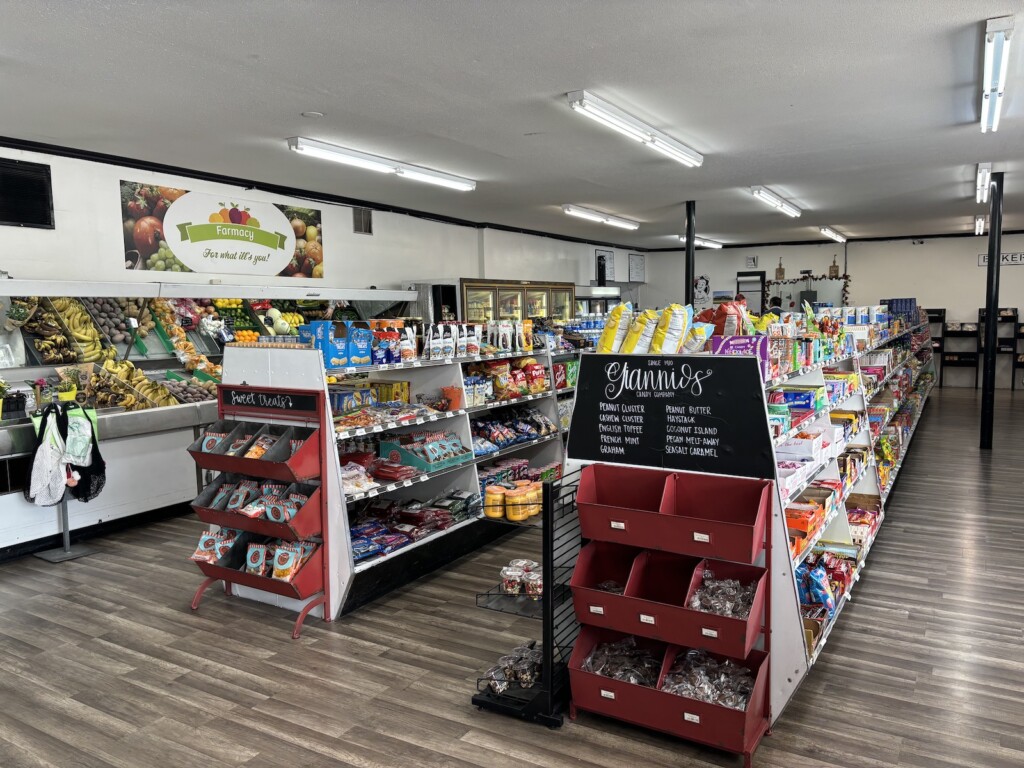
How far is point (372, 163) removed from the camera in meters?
7.10

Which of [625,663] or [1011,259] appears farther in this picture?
[1011,259]

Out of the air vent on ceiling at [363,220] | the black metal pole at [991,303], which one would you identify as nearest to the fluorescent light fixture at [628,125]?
the black metal pole at [991,303]

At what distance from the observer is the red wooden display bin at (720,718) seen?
2.81 m

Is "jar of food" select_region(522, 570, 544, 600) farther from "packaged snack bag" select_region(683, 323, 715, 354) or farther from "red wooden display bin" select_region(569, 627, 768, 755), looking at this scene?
"packaged snack bag" select_region(683, 323, 715, 354)

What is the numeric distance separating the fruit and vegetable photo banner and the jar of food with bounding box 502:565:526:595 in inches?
220

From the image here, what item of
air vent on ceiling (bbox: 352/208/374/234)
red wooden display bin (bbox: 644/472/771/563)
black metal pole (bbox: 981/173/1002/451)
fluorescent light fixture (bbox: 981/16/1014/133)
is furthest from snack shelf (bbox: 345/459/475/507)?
black metal pole (bbox: 981/173/1002/451)

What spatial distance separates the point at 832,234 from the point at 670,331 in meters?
13.7

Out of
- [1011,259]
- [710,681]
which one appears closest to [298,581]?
[710,681]

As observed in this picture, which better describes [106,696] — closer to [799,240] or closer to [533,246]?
[533,246]

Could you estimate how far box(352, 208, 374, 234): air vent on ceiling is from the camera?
31.8ft

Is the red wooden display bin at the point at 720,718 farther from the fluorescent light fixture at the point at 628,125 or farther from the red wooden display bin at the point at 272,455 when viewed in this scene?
the fluorescent light fixture at the point at 628,125

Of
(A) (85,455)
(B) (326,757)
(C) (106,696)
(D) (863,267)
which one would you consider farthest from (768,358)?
(D) (863,267)

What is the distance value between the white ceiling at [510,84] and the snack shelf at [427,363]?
193 cm

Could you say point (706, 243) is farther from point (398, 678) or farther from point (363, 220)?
point (398, 678)
